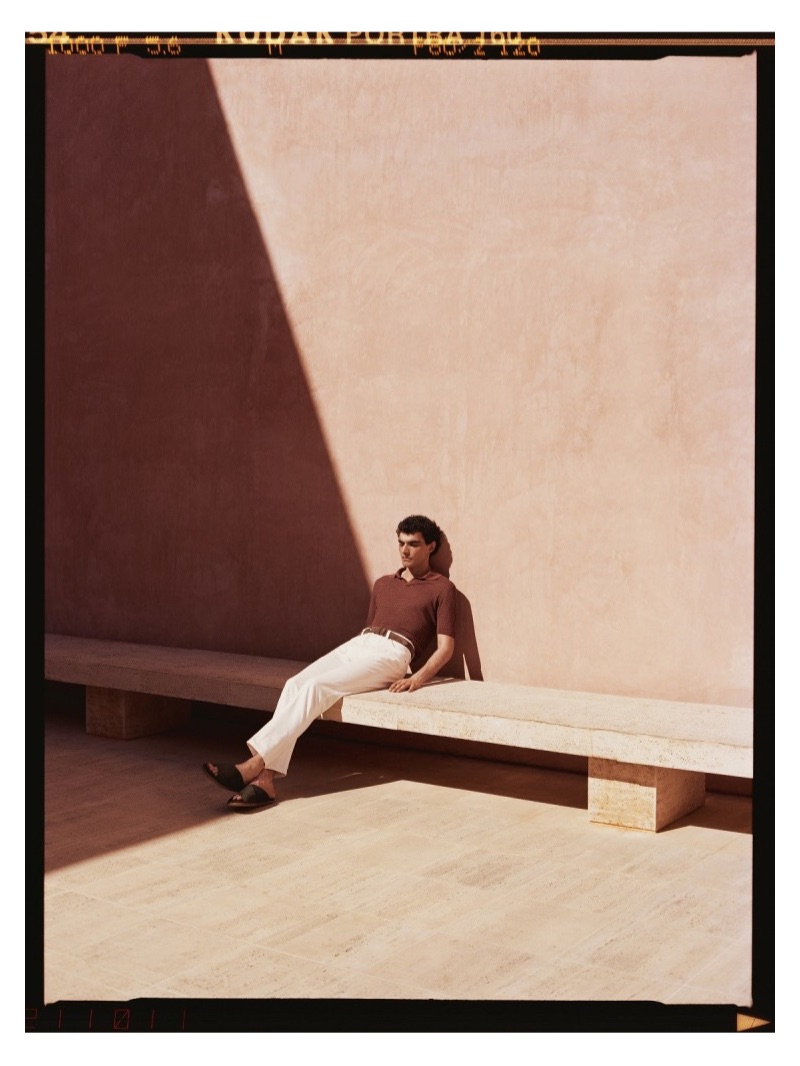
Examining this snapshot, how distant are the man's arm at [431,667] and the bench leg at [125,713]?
1643 mm

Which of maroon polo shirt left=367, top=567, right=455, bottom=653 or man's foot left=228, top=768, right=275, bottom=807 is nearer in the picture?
man's foot left=228, top=768, right=275, bottom=807

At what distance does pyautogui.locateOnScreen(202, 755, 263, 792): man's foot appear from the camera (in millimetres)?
4812

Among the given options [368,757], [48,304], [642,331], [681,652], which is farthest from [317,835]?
[48,304]

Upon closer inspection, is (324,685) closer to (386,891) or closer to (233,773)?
(233,773)

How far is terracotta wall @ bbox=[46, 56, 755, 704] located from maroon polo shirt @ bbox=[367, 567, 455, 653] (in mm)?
211

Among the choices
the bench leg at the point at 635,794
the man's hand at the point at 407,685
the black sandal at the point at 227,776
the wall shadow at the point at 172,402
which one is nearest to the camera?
the bench leg at the point at 635,794

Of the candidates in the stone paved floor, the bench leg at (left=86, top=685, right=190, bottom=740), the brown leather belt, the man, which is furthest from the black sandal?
the bench leg at (left=86, top=685, right=190, bottom=740)

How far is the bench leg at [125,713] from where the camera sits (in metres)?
6.12

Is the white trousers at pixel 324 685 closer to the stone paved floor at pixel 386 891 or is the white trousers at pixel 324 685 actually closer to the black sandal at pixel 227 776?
the black sandal at pixel 227 776

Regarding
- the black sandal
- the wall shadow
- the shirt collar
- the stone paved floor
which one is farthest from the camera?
the wall shadow

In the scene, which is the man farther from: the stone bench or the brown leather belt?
the stone bench

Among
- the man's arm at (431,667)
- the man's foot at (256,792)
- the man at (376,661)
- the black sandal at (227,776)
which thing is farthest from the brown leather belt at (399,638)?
the black sandal at (227,776)

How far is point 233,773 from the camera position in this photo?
191 inches

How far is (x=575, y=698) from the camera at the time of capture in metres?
5.10
